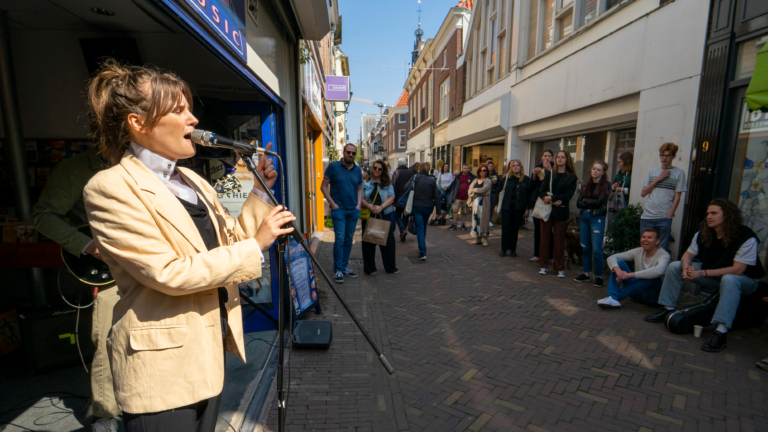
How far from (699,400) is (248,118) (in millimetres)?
4589

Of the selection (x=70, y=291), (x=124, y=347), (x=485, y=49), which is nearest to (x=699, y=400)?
(x=124, y=347)

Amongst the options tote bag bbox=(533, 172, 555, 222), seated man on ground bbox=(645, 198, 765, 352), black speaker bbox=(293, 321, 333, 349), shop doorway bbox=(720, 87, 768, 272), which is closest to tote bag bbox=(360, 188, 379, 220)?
black speaker bbox=(293, 321, 333, 349)

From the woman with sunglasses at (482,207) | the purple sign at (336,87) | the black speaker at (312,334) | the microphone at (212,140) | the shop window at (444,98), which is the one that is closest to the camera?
the microphone at (212,140)

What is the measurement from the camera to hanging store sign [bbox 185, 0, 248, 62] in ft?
7.06

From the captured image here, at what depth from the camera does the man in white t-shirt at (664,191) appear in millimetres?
4883

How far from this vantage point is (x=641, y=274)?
4.46 meters

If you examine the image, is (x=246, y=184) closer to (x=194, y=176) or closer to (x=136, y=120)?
(x=194, y=176)

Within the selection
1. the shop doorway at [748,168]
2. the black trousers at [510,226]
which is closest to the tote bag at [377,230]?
the black trousers at [510,226]

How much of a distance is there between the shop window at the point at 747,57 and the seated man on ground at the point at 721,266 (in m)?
1.80

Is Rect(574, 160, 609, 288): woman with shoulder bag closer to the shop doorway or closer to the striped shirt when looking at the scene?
the striped shirt

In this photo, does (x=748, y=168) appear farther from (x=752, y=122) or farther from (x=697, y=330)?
(x=697, y=330)

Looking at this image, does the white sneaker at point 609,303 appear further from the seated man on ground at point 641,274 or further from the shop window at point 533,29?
the shop window at point 533,29

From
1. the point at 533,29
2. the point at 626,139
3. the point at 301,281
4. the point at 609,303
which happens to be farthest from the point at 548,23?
the point at 301,281

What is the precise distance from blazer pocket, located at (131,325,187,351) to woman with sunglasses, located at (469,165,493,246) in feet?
24.3
